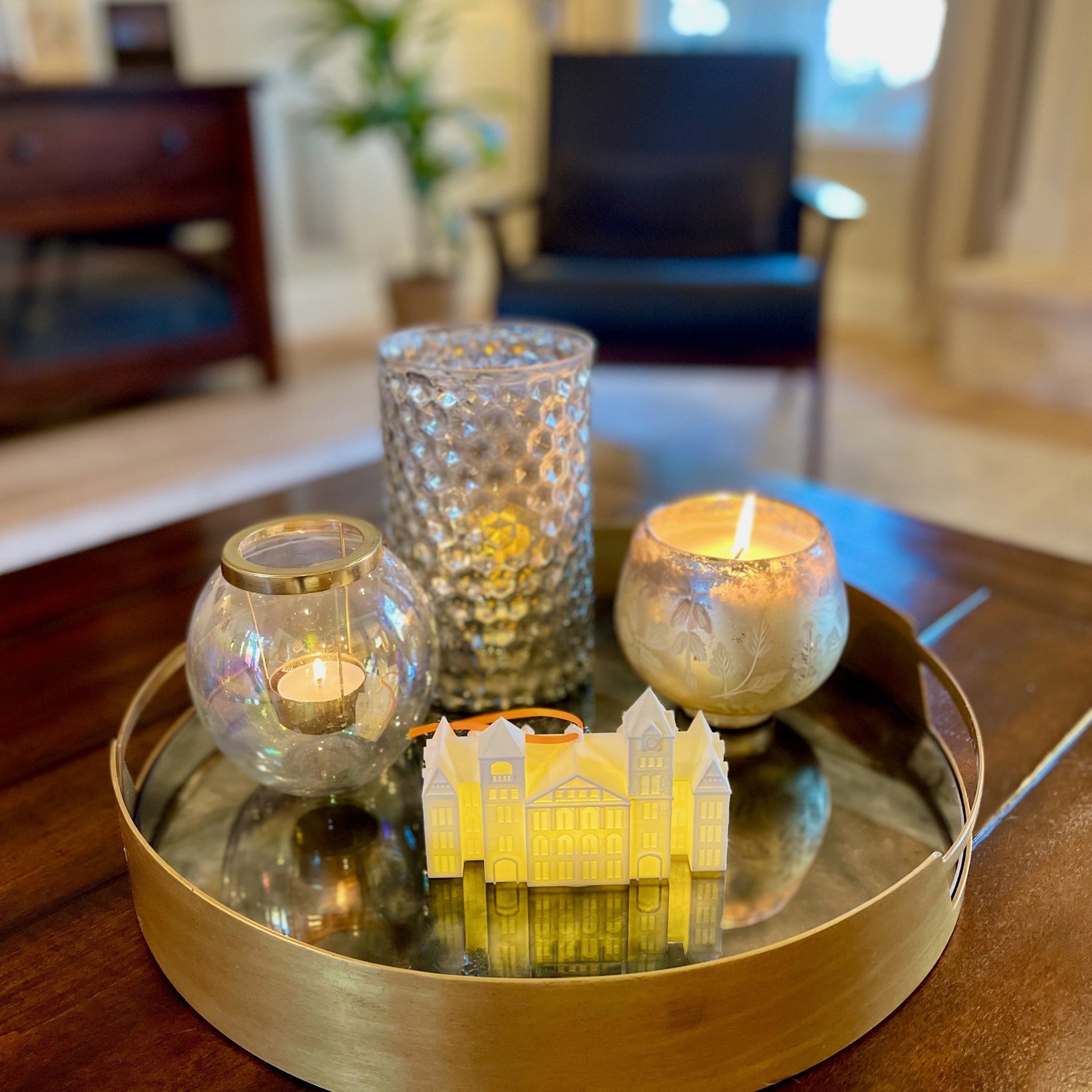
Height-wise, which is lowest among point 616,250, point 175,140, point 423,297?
point 423,297

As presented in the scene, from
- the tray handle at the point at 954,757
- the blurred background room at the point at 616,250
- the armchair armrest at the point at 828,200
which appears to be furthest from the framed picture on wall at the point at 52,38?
the tray handle at the point at 954,757

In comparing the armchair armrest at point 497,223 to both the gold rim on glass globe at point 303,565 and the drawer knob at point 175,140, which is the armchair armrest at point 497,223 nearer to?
the drawer knob at point 175,140

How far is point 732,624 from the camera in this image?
1.92ft

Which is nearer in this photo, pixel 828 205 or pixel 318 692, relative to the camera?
pixel 318 692

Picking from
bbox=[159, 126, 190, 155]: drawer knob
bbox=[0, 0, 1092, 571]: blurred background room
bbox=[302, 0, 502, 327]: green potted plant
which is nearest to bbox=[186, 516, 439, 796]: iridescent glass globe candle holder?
bbox=[0, 0, 1092, 571]: blurred background room

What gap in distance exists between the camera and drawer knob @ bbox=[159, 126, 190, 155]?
2.44 m

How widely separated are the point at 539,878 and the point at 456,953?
0.05 meters

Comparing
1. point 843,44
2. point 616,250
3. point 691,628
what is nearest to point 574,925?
point 691,628

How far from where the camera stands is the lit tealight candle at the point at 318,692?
55cm

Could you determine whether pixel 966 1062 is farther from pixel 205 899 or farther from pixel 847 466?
pixel 847 466

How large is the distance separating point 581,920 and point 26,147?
2269mm

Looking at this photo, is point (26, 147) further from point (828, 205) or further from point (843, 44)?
point (843, 44)

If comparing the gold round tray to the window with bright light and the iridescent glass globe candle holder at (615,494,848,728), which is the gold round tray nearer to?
the iridescent glass globe candle holder at (615,494,848,728)

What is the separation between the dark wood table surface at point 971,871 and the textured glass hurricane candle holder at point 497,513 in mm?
207
